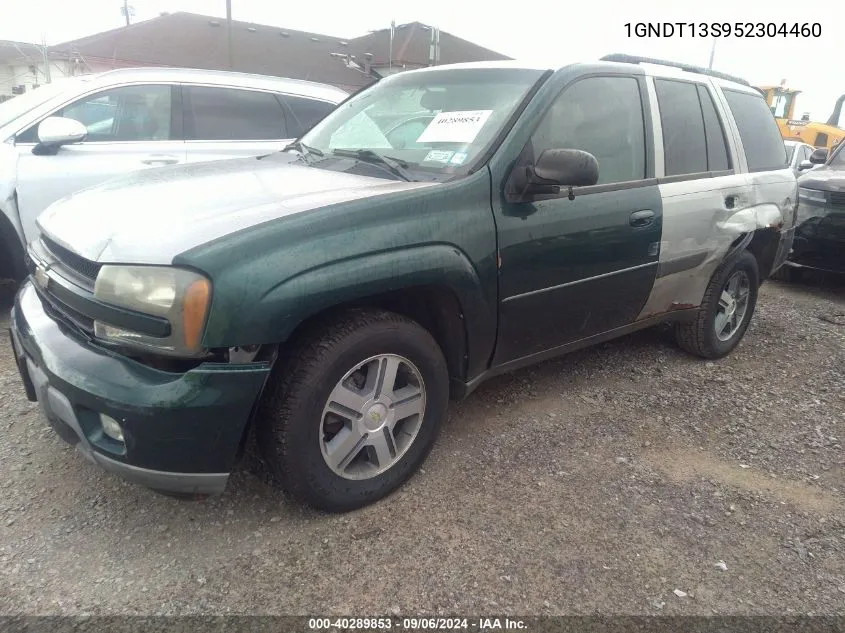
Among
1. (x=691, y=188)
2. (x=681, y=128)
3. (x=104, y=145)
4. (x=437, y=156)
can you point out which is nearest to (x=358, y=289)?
(x=437, y=156)

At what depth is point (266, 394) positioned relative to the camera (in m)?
2.16

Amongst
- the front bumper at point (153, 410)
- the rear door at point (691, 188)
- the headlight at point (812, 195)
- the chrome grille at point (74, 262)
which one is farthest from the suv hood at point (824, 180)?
the chrome grille at point (74, 262)

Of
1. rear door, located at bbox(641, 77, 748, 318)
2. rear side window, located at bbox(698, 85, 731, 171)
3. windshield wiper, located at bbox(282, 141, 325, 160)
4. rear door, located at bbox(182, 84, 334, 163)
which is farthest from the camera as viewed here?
rear door, located at bbox(182, 84, 334, 163)

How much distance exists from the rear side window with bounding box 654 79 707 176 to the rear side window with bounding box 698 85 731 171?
0.15 ft

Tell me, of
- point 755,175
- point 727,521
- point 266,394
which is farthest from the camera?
point 755,175

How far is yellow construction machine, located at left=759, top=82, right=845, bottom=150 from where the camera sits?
48.8ft

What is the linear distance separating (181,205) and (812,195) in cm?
602

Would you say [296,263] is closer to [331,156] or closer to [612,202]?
[331,156]

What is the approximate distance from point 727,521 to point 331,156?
2.44m

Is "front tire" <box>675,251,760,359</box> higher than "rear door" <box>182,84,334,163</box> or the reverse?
the reverse

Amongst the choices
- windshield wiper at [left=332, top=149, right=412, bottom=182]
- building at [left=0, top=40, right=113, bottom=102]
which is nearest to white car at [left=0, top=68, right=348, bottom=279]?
windshield wiper at [left=332, top=149, right=412, bottom=182]

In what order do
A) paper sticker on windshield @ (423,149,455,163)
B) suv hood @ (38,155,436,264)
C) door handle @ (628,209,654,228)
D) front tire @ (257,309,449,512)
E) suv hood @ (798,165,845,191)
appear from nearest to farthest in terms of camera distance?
suv hood @ (38,155,436,264), front tire @ (257,309,449,512), paper sticker on windshield @ (423,149,455,163), door handle @ (628,209,654,228), suv hood @ (798,165,845,191)

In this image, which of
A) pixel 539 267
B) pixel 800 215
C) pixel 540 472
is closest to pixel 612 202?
pixel 539 267

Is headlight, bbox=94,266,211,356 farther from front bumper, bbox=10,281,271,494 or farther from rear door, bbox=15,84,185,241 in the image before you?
rear door, bbox=15,84,185,241
